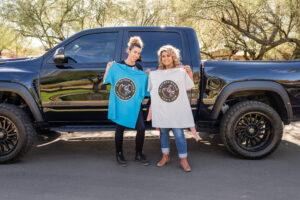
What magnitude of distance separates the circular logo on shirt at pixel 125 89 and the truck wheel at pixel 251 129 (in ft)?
4.37

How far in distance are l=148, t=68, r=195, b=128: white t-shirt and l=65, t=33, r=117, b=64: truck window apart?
0.83m

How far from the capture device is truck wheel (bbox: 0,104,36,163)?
3982mm

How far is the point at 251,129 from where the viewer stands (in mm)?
4199

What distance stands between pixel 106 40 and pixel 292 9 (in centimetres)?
890

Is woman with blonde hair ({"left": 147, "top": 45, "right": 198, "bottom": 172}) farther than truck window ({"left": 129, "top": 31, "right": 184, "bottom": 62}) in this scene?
No

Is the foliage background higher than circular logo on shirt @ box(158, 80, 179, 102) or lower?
higher

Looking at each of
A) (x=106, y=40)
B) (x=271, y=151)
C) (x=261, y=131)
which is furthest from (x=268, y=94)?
(x=106, y=40)

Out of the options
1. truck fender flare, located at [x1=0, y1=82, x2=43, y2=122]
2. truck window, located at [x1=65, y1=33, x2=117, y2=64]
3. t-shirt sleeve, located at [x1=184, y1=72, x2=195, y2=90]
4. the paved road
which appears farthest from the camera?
truck window, located at [x1=65, y1=33, x2=117, y2=64]

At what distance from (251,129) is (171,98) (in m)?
1.30

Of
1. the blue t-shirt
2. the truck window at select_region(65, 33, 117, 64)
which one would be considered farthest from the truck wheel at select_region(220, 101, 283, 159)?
the truck window at select_region(65, 33, 117, 64)

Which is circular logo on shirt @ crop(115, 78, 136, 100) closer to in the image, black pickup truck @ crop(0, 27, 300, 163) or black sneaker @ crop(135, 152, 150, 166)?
black pickup truck @ crop(0, 27, 300, 163)

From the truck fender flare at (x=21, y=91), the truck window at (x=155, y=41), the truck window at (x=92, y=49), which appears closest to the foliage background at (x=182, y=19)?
the truck window at (x=155, y=41)

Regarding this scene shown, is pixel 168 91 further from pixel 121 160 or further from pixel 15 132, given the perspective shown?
pixel 15 132

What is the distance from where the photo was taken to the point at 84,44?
425 cm
